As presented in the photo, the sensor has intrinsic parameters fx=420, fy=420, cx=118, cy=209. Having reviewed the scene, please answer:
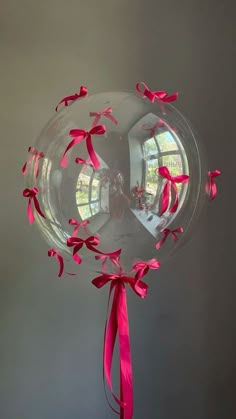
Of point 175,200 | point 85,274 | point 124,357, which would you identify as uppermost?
point 175,200

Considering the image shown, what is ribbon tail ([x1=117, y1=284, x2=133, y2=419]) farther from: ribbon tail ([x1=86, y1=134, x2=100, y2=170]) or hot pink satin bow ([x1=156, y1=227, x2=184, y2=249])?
ribbon tail ([x1=86, y1=134, x2=100, y2=170])

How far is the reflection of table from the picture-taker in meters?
0.62

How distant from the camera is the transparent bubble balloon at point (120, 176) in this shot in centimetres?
61

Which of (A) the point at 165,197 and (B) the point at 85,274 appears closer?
(A) the point at 165,197

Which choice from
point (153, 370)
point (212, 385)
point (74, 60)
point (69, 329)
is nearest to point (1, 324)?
point (69, 329)

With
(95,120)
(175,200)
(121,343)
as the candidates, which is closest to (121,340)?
(121,343)

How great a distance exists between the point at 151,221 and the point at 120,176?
0.28ft

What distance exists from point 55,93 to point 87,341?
0.58m

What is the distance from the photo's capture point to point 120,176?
23.7 inches

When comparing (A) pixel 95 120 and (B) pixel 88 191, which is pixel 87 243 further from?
(A) pixel 95 120

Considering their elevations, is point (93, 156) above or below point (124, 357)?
above

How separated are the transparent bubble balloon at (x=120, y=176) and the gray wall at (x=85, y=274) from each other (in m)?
0.28

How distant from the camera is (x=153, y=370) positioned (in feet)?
3.24

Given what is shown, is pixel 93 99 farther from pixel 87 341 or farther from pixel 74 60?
pixel 87 341
